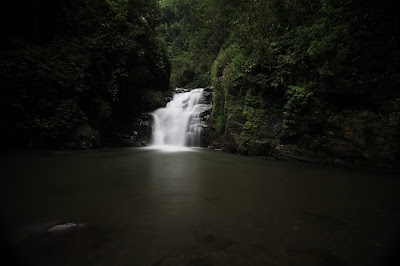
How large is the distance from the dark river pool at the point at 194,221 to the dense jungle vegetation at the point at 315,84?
221cm

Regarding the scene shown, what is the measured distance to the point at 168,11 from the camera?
2942 cm

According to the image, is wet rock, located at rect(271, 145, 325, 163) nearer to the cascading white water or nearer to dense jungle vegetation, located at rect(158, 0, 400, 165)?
dense jungle vegetation, located at rect(158, 0, 400, 165)

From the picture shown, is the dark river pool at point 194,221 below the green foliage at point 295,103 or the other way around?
below

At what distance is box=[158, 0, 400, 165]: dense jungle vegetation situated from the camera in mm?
4902

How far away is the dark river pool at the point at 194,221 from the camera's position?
1.43m

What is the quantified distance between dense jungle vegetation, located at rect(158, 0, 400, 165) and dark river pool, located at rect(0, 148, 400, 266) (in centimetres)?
221

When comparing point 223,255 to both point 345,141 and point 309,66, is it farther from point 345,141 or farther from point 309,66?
point 309,66

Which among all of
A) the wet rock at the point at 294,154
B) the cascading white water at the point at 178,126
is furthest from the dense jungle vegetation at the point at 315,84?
the cascading white water at the point at 178,126

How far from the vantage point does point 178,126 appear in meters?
11.0

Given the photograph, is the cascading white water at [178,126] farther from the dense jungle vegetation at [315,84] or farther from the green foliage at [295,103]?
the green foliage at [295,103]

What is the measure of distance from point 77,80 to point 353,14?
32.9ft

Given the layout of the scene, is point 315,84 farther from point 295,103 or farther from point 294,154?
point 294,154

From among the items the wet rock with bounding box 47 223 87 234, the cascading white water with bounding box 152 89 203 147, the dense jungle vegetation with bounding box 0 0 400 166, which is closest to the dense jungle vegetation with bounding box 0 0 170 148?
the dense jungle vegetation with bounding box 0 0 400 166

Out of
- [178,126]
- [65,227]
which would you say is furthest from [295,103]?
[65,227]
